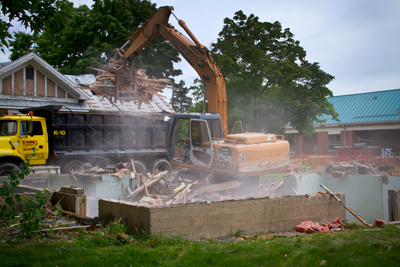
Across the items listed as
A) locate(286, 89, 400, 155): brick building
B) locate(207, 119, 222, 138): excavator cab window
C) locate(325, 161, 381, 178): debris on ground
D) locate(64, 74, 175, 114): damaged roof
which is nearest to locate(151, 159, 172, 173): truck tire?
locate(64, 74, 175, 114): damaged roof

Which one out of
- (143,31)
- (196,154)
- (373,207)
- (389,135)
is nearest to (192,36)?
(143,31)

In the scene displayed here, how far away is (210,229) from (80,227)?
2.52 meters

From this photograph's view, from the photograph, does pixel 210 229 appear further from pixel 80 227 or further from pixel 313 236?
pixel 80 227

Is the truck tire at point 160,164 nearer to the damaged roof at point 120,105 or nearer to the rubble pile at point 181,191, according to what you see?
the damaged roof at point 120,105

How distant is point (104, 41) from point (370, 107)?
1005 inches

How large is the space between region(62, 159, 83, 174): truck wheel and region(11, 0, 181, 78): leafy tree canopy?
16.9 m

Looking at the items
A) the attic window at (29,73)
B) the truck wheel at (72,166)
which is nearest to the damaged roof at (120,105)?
the attic window at (29,73)

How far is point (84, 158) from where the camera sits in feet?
49.9

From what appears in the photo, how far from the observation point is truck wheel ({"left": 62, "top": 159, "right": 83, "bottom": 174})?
47.8 ft

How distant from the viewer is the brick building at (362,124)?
28.7 m

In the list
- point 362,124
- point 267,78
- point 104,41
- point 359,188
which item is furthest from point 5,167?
point 362,124

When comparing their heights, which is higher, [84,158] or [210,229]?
[84,158]

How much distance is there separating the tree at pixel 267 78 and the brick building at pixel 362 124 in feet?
21.0

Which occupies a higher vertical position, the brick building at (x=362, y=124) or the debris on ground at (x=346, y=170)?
the brick building at (x=362, y=124)
